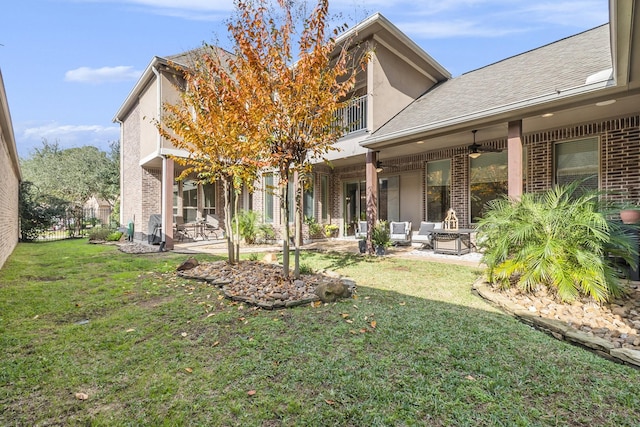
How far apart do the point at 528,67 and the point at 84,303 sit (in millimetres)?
10670

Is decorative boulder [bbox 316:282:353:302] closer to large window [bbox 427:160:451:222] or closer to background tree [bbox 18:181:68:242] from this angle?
large window [bbox 427:160:451:222]

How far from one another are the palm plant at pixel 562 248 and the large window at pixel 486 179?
425cm

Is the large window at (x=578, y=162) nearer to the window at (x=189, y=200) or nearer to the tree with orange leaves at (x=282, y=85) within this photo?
the tree with orange leaves at (x=282, y=85)

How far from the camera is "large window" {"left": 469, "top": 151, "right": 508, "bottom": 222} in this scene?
351 inches

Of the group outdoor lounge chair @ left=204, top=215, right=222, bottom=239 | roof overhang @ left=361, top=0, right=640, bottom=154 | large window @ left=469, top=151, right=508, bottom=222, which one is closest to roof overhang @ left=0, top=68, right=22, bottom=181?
outdoor lounge chair @ left=204, top=215, right=222, bottom=239

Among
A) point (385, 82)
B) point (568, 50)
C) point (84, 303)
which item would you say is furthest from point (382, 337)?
point (568, 50)

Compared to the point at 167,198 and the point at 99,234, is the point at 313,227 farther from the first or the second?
the point at 99,234

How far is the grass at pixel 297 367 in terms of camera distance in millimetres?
1974

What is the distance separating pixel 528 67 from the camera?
8141 millimetres

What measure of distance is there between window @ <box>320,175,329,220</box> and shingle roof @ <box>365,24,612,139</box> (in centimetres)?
468

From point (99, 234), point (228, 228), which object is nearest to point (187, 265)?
point (228, 228)

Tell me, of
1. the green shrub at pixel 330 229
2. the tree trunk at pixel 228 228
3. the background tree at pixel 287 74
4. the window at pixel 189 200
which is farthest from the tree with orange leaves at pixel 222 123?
the window at pixel 189 200

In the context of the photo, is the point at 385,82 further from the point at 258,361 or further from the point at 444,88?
the point at 258,361

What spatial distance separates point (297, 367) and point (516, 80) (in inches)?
324
